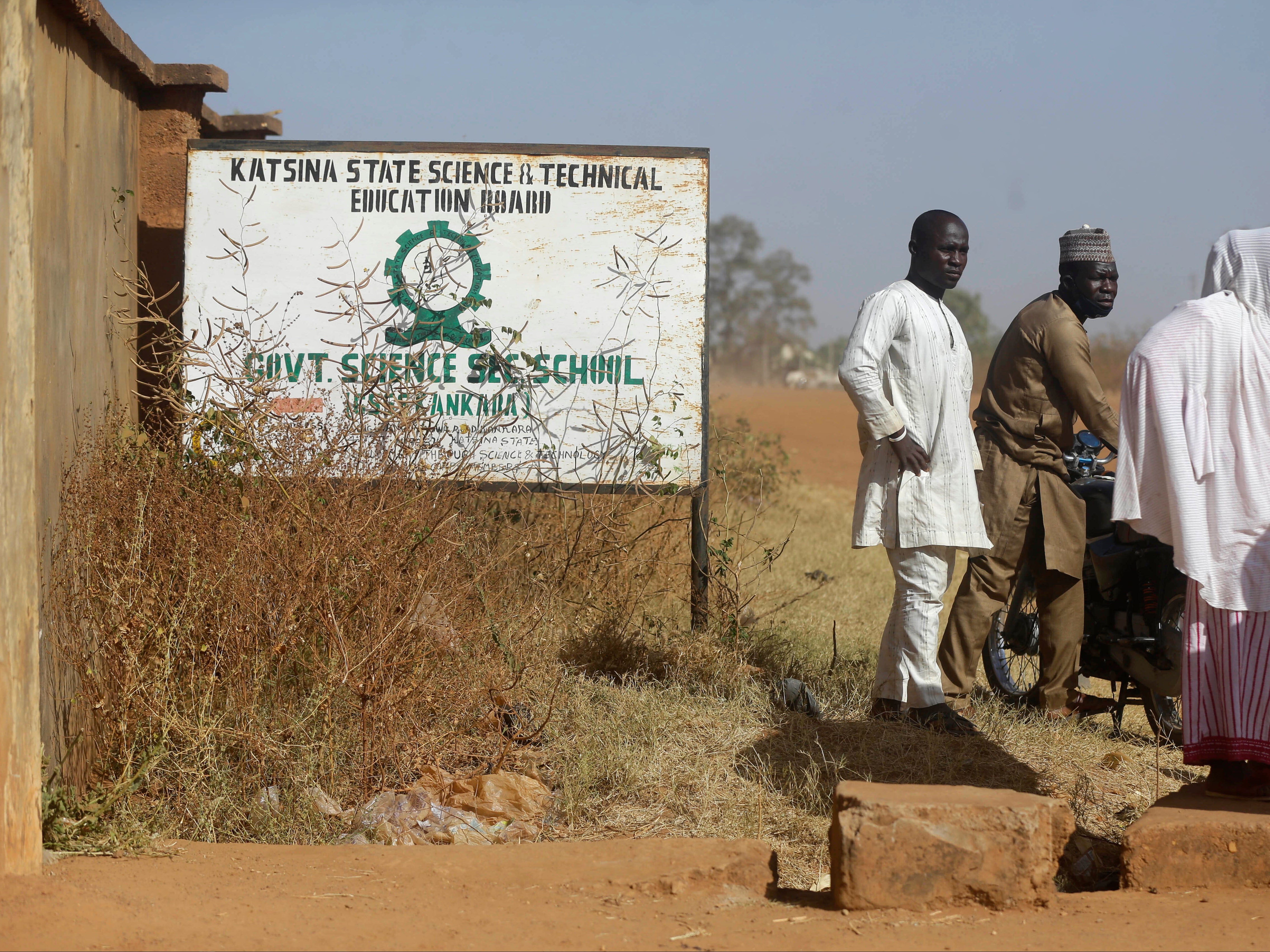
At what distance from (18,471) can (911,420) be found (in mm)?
3066

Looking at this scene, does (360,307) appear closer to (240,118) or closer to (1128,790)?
(240,118)

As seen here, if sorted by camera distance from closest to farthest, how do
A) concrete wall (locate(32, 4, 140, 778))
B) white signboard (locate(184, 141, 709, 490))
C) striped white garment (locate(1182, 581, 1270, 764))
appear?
striped white garment (locate(1182, 581, 1270, 764)) < concrete wall (locate(32, 4, 140, 778)) < white signboard (locate(184, 141, 709, 490))

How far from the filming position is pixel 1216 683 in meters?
3.39

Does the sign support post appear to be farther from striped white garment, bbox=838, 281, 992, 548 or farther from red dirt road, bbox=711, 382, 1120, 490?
red dirt road, bbox=711, 382, 1120, 490

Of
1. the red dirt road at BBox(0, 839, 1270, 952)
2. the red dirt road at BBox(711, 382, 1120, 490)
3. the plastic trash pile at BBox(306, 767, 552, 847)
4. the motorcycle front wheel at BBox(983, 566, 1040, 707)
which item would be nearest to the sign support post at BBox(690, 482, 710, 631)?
the motorcycle front wheel at BBox(983, 566, 1040, 707)

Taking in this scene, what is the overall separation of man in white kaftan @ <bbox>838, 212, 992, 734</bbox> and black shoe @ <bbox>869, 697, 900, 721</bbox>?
0.09 metres

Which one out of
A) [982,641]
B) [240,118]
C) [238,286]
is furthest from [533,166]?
[982,641]

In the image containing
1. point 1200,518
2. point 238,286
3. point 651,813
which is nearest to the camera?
point 1200,518

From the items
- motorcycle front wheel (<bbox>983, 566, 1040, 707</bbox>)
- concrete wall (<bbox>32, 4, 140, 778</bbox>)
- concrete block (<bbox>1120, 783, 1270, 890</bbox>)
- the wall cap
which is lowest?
concrete block (<bbox>1120, 783, 1270, 890</bbox>)

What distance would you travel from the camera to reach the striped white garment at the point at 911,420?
4.46 m

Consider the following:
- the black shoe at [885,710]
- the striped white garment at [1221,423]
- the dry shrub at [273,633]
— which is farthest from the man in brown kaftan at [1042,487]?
the striped white garment at [1221,423]

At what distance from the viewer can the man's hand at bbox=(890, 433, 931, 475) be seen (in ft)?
14.6

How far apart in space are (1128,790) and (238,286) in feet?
14.4

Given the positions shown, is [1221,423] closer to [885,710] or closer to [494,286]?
[885,710]
